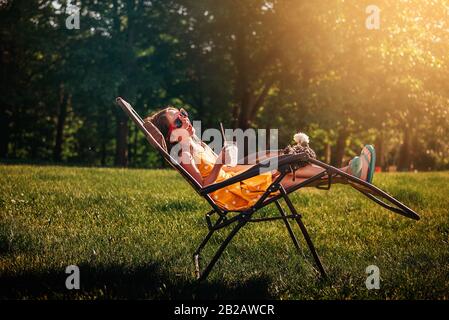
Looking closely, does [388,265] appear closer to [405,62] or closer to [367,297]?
[367,297]

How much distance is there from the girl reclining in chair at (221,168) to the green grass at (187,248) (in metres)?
0.62

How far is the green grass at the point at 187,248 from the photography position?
3.49 meters

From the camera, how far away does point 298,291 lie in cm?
350

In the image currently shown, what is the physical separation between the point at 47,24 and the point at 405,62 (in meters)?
16.4

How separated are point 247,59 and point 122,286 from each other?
64.3 ft

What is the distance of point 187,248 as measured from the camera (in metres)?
4.64

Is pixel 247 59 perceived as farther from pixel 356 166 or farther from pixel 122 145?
pixel 356 166

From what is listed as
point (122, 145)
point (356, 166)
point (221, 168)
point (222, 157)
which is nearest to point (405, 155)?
point (122, 145)

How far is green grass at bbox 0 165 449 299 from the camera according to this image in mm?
3494

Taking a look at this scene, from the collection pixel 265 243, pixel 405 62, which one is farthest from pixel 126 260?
pixel 405 62

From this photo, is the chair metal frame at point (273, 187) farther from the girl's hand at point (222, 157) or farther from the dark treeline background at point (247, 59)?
the dark treeline background at point (247, 59)

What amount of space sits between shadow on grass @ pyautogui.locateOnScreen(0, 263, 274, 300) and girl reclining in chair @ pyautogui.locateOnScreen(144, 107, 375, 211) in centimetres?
70

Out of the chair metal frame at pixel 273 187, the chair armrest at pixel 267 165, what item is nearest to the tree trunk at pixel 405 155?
the chair metal frame at pixel 273 187

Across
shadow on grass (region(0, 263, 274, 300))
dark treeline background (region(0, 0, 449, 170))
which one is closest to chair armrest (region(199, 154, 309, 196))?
shadow on grass (region(0, 263, 274, 300))
